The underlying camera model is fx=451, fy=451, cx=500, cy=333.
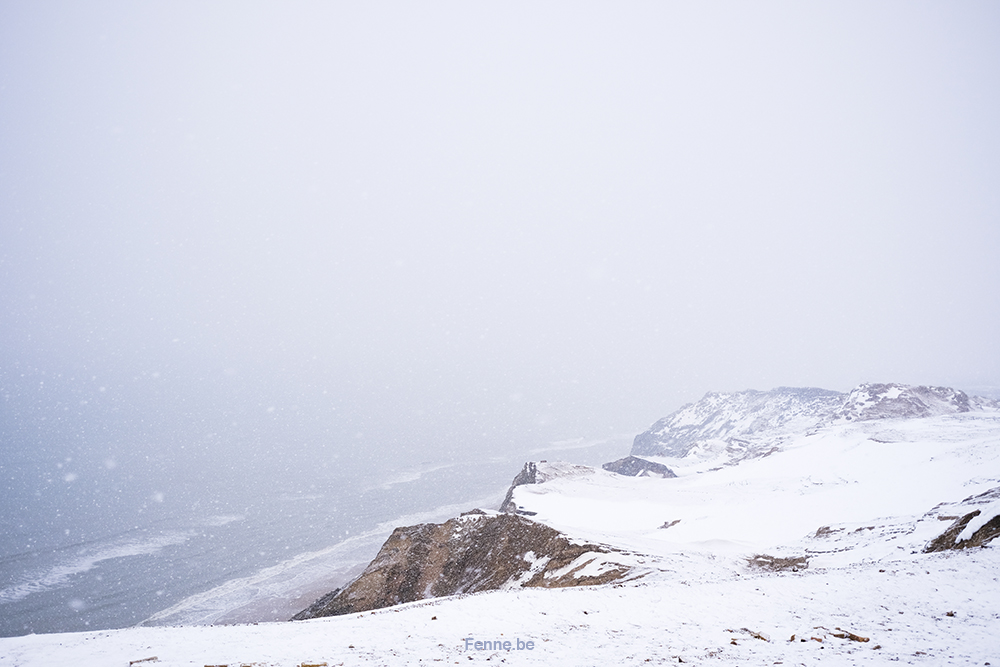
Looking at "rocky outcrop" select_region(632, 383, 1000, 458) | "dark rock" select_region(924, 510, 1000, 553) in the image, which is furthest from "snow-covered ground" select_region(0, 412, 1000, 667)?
"rocky outcrop" select_region(632, 383, 1000, 458)

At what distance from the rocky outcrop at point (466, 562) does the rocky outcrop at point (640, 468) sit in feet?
163

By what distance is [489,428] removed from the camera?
630 ft

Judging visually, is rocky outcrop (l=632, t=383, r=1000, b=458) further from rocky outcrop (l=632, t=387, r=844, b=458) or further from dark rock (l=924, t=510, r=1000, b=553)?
dark rock (l=924, t=510, r=1000, b=553)

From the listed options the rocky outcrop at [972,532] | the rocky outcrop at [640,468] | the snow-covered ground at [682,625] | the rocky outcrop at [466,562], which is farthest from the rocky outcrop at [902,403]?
the rocky outcrop at [466,562]

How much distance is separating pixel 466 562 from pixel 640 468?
5629 centimetres

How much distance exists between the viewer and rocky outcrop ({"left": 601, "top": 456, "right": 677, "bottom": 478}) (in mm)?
77500

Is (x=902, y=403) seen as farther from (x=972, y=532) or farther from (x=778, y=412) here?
(x=972, y=532)

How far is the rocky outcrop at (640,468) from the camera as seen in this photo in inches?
3051

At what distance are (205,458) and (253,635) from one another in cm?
14209

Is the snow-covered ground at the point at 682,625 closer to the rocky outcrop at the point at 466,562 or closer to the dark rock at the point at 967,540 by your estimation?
the dark rock at the point at 967,540

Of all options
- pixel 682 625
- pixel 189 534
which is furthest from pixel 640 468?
pixel 189 534

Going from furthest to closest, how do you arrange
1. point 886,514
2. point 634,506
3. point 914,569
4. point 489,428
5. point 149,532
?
point 489,428 < point 149,532 < point 634,506 < point 886,514 < point 914,569

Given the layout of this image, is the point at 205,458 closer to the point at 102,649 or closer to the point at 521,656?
the point at 102,649

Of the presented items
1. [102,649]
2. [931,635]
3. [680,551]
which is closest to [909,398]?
[680,551]
